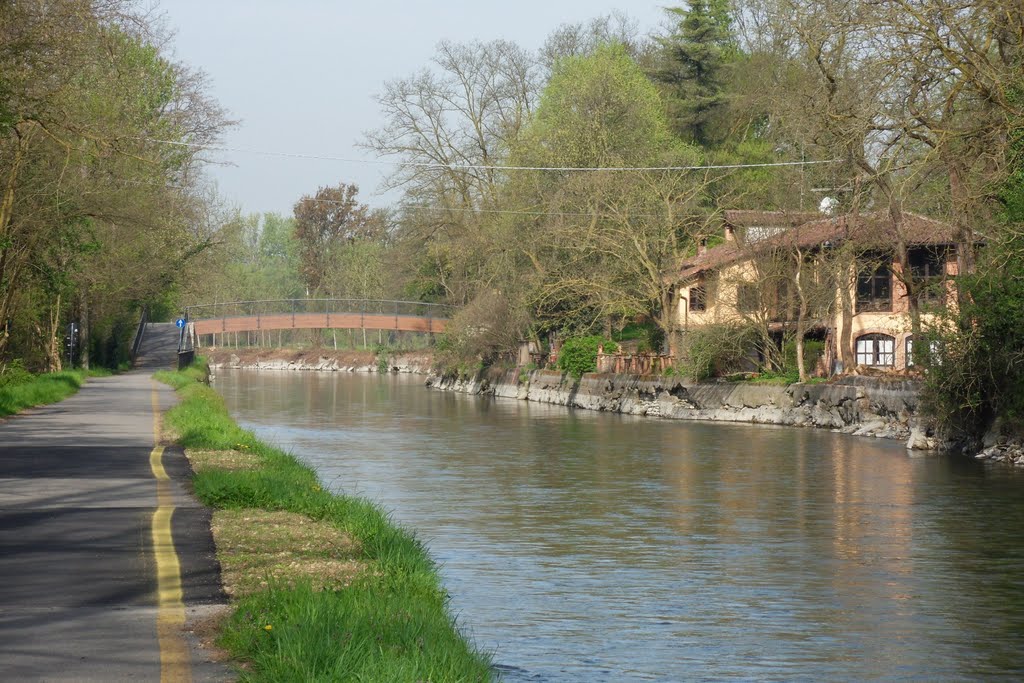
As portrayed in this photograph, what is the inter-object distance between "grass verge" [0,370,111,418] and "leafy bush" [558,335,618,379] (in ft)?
73.3

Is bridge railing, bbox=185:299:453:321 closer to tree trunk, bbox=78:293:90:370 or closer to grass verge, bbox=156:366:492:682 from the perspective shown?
tree trunk, bbox=78:293:90:370

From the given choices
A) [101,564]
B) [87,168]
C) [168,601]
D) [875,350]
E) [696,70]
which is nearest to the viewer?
[168,601]

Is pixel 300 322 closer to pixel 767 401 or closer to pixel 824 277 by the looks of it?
pixel 824 277

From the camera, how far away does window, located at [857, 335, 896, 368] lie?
56094 mm

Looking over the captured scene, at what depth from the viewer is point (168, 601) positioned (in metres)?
10.9

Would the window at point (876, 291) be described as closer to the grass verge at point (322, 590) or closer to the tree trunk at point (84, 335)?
the tree trunk at point (84, 335)

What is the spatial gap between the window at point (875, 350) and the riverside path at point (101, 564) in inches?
1482

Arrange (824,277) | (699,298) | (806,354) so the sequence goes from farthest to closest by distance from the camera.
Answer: (699,298) → (806,354) → (824,277)

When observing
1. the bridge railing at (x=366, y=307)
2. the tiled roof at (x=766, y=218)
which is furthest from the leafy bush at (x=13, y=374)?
the bridge railing at (x=366, y=307)

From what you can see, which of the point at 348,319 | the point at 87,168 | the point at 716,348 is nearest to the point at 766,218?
the point at 716,348

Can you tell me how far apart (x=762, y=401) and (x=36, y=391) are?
24.4 m

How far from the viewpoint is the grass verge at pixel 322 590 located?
29.0 feet

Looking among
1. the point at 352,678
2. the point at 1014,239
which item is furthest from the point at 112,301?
the point at 352,678

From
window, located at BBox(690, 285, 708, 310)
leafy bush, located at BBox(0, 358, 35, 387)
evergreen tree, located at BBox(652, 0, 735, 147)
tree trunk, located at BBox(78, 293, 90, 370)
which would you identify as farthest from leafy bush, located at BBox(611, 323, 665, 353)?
leafy bush, located at BBox(0, 358, 35, 387)
